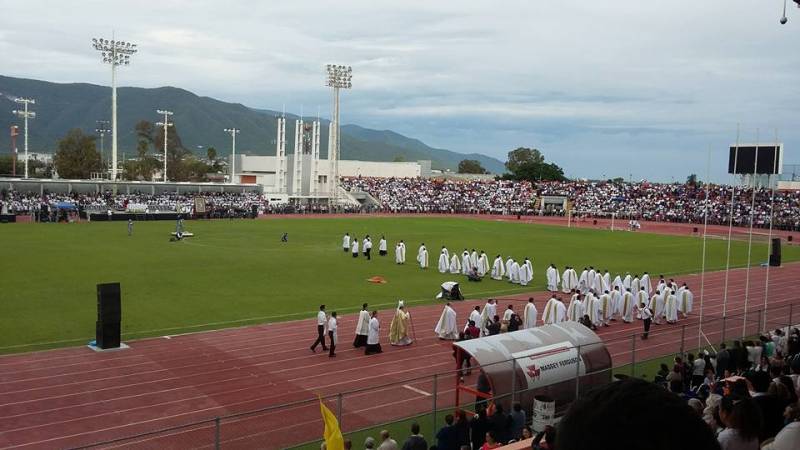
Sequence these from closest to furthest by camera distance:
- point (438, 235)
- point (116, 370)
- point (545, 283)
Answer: point (116, 370) → point (545, 283) → point (438, 235)

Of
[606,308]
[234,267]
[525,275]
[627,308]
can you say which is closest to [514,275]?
[525,275]

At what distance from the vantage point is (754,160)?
2205cm

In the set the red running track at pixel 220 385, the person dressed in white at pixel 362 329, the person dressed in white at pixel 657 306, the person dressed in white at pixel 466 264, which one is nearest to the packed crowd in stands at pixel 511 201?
the person dressed in white at pixel 466 264

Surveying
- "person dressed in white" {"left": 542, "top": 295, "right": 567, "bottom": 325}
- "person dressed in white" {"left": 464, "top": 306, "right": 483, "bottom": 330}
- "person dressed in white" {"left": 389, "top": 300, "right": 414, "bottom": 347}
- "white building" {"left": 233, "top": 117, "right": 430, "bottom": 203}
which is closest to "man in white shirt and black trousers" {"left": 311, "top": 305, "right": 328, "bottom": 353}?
"person dressed in white" {"left": 389, "top": 300, "right": 414, "bottom": 347}

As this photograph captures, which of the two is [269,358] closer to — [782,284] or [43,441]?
[43,441]

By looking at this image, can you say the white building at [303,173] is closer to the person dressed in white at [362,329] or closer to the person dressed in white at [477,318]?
the person dressed in white at [477,318]

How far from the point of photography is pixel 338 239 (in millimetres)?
49438

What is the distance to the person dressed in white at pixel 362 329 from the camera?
18328mm

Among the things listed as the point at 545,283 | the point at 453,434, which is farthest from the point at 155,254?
the point at 453,434

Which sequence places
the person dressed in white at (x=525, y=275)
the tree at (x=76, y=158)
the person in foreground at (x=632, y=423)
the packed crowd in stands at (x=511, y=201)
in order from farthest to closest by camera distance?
1. the tree at (x=76, y=158)
2. the packed crowd in stands at (x=511, y=201)
3. the person dressed in white at (x=525, y=275)
4. the person in foreground at (x=632, y=423)

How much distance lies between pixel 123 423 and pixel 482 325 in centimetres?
1042

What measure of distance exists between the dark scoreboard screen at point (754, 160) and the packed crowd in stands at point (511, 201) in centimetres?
4913

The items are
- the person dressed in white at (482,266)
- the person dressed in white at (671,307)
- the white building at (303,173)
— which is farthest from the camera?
the white building at (303,173)

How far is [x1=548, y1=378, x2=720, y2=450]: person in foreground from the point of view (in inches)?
60.9
